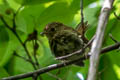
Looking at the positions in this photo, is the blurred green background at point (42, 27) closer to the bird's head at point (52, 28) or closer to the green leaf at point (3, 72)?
the green leaf at point (3, 72)

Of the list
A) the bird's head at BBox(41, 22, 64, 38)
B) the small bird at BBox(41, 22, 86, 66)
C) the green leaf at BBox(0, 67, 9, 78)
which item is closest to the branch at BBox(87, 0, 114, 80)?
the small bird at BBox(41, 22, 86, 66)

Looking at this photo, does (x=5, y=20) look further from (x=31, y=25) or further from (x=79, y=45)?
(x=79, y=45)

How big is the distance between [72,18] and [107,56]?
0.58 m

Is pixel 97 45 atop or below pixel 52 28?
atop

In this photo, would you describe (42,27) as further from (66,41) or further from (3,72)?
(3,72)

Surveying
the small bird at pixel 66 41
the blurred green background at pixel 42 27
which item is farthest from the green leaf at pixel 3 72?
the small bird at pixel 66 41

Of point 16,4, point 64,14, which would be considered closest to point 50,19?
point 64,14

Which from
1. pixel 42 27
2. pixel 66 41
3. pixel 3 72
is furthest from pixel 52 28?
pixel 3 72

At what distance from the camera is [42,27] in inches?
124

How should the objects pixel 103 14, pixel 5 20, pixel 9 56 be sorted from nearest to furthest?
pixel 103 14 < pixel 5 20 < pixel 9 56

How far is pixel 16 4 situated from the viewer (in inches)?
122

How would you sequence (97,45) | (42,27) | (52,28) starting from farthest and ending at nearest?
(52,28) → (42,27) → (97,45)

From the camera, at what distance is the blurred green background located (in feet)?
9.36

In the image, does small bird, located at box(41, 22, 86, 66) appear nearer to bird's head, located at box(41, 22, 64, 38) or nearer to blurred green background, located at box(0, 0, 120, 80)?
bird's head, located at box(41, 22, 64, 38)
